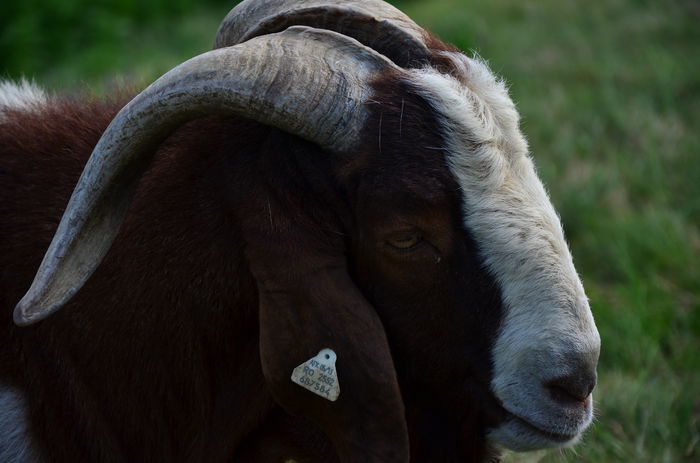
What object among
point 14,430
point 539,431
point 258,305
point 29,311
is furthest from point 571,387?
point 14,430

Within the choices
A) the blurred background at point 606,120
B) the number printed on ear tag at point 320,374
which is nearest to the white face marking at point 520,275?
the number printed on ear tag at point 320,374

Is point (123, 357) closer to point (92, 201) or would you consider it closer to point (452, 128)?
point (92, 201)

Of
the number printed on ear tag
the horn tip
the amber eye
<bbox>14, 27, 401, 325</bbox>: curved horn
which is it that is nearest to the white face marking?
the amber eye

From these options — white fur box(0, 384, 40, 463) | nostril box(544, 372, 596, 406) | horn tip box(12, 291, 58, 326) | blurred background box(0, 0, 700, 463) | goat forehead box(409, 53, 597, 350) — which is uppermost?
horn tip box(12, 291, 58, 326)

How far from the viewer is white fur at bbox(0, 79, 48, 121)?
3625 mm

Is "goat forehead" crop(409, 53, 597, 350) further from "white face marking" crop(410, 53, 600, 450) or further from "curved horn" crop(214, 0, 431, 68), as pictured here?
"curved horn" crop(214, 0, 431, 68)

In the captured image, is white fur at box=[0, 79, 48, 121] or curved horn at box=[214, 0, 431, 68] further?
white fur at box=[0, 79, 48, 121]

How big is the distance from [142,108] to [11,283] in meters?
0.85

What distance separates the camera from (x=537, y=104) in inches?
346

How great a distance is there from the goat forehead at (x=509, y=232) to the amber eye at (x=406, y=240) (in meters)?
0.16

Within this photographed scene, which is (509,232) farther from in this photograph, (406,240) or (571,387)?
(571,387)

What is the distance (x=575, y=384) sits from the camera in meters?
2.85

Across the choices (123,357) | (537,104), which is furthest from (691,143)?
(123,357)

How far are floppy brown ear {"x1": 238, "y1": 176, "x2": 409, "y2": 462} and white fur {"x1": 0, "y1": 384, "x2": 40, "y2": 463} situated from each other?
34.5 inches
